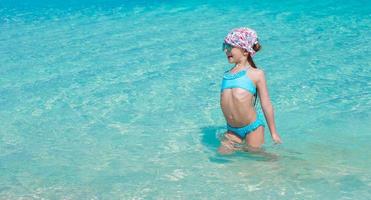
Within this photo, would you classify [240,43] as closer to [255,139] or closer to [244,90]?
[244,90]

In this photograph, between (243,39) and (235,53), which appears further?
(235,53)

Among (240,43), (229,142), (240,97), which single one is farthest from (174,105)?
(240,43)

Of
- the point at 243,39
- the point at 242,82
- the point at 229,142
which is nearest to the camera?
the point at 243,39

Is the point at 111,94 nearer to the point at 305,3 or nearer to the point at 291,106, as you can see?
the point at 291,106

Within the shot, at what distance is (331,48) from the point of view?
364 inches

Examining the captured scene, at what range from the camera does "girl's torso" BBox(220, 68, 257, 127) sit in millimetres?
5117

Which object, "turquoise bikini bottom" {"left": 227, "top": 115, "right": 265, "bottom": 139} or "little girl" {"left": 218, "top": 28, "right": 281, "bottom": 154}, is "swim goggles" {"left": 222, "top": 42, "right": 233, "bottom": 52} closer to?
"little girl" {"left": 218, "top": 28, "right": 281, "bottom": 154}

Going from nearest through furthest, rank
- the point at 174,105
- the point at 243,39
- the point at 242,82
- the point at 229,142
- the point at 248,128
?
1. the point at 243,39
2. the point at 242,82
3. the point at 248,128
4. the point at 229,142
5. the point at 174,105

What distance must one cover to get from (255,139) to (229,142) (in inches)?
10.1

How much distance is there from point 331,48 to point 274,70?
4.64ft

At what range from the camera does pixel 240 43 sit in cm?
502

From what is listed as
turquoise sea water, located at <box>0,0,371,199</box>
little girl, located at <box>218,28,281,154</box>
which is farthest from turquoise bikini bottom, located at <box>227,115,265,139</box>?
turquoise sea water, located at <box>0,0,371,199</box>

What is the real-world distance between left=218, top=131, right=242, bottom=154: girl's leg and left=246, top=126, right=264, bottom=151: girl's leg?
97 mm

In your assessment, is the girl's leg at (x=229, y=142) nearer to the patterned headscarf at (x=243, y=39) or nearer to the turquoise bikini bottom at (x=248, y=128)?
the turquoise bikini bottom at (x=248, y=128)
